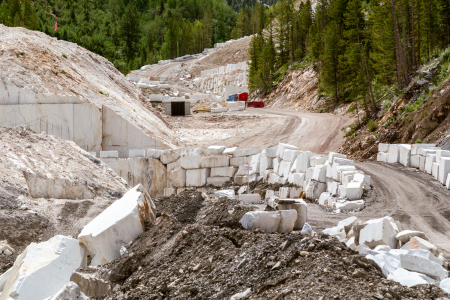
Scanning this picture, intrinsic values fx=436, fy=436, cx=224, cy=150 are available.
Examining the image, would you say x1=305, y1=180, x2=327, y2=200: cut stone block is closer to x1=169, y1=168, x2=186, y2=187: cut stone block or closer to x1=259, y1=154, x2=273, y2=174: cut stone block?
x1=259, y1=154, x2=273, y2=174: cut stone block

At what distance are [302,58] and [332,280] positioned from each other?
168ft

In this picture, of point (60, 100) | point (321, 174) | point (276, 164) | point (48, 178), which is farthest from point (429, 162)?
point (60, 100)

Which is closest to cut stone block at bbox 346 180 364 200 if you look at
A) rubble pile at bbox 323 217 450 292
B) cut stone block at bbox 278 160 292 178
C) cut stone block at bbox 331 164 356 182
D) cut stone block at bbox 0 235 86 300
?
cut stone block at bbox 331 164 356 182

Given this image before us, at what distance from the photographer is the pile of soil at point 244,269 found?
4852 mm

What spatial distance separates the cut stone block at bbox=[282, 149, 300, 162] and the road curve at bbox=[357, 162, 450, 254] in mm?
2424

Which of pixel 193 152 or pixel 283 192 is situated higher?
pixel 193 152

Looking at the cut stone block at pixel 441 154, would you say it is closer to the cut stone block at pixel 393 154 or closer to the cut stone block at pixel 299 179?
the cut stone block at pixel 393 154

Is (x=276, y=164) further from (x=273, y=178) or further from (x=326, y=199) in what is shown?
(x=326, y=199)

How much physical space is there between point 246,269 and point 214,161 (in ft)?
45.6

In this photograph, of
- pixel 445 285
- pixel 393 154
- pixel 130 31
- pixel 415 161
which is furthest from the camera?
pixel 130 31

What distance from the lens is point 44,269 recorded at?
689 cm

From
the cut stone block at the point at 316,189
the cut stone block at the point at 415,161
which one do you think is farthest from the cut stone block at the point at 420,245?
the cut stone block at the point at 415,161

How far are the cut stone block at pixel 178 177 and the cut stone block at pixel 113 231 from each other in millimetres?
11014

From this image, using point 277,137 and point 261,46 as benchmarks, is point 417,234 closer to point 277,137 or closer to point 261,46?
point 277,137
